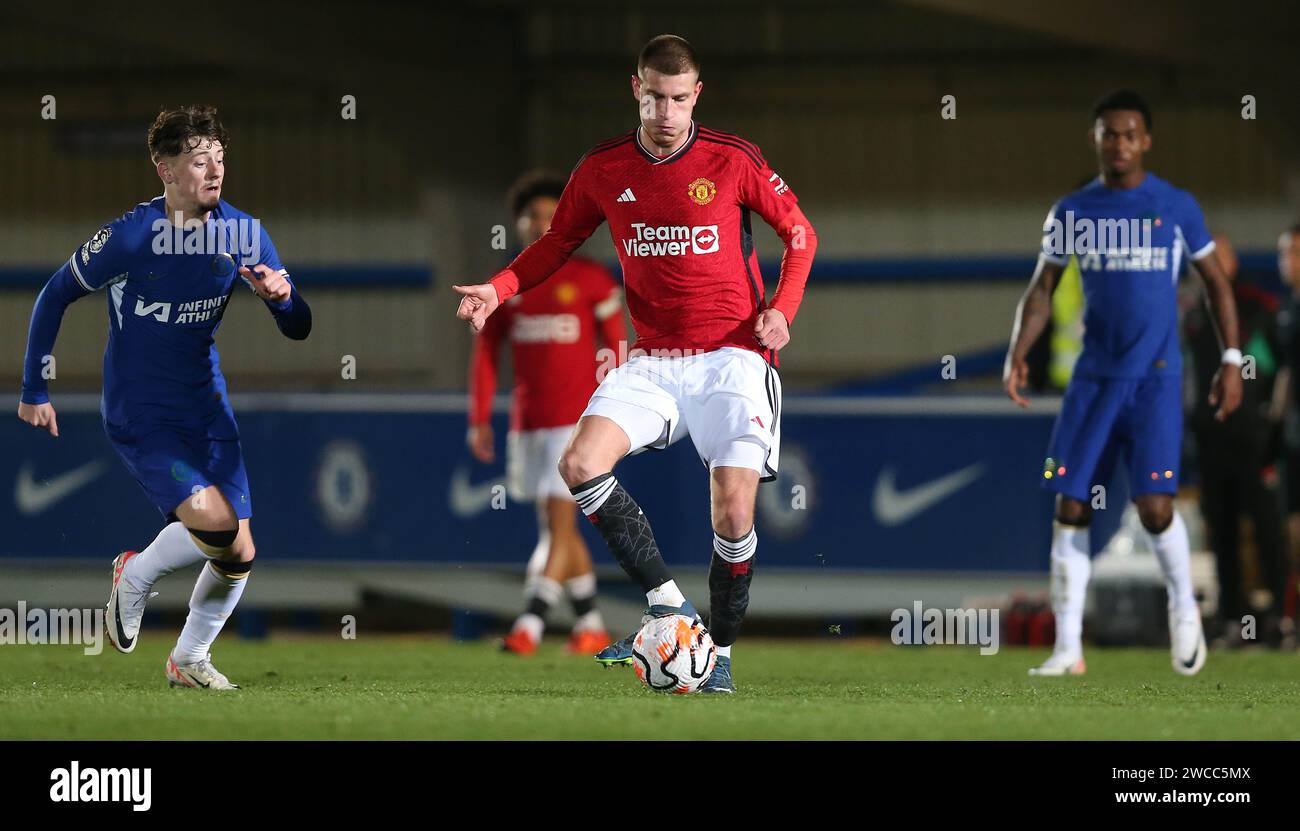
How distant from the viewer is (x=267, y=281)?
729 centimetres

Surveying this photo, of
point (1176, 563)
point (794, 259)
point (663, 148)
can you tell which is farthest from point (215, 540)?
point (1176, 563)

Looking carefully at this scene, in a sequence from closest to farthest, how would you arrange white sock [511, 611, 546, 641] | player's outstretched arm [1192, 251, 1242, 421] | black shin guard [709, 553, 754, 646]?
black shin guard [709, 553, 754, 646] < player's outstretched arm [1192, 251, 1242, 421] < white sock [511, 611, 546, 641]

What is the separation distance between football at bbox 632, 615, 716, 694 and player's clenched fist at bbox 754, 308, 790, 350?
101 cm

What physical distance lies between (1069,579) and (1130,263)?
1.43 m

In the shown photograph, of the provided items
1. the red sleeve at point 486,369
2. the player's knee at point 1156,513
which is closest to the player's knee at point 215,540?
the red sleeve at point 486,369

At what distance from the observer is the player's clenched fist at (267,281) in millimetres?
7293

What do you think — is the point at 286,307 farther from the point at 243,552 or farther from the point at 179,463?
the point at 243,552

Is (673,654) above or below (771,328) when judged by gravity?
below

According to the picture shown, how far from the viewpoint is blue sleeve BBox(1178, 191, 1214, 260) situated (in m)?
9.12

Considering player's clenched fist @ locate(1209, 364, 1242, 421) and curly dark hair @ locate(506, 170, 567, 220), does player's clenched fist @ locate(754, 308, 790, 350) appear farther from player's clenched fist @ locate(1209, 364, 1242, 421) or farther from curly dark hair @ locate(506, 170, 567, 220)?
curly dark hair @ locate(506, 170, 567, 220)

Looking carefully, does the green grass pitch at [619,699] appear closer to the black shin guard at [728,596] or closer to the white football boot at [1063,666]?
the white football boot at [1063,666]

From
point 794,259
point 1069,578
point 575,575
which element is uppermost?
point 794,259

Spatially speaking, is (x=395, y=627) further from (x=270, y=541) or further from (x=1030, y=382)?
(x=1030, y=382)

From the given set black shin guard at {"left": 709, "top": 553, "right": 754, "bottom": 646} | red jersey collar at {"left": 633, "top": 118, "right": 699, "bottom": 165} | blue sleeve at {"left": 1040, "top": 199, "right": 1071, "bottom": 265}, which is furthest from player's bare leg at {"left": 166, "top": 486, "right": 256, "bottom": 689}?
blue sleeve at {"left": 1040, "top": 199, "right": 1071, "bottom": 265}
